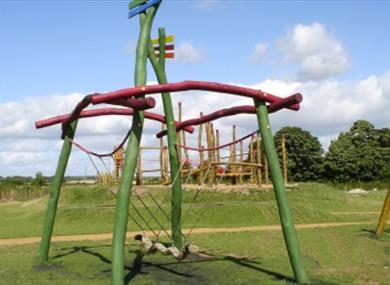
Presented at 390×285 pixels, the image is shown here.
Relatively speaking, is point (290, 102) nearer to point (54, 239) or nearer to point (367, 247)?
point (367, 247)

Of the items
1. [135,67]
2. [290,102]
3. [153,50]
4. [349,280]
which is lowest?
[349,280]

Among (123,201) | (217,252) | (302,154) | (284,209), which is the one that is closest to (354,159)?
(302,154)

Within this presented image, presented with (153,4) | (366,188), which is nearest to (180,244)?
(153,4)

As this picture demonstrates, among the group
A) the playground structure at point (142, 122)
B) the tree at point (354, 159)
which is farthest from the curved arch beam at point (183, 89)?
the tree at point (354, 159)

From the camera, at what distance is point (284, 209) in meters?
8.48

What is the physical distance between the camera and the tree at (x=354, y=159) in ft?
178

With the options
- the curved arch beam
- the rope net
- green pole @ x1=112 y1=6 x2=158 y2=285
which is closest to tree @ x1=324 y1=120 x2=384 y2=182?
the rope net

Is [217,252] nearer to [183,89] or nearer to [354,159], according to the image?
[183,89]

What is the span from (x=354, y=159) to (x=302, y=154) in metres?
6.41

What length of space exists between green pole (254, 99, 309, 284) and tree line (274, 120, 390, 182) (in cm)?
4639

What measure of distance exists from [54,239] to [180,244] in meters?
6.08

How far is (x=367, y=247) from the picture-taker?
1320 centimetres

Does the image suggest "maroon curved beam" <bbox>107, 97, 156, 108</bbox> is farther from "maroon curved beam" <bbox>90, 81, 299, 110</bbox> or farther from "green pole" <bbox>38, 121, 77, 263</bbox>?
"green pole" <bbox>38, 121, 77, 263</bbox>

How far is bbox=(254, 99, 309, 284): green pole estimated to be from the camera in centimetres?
837
